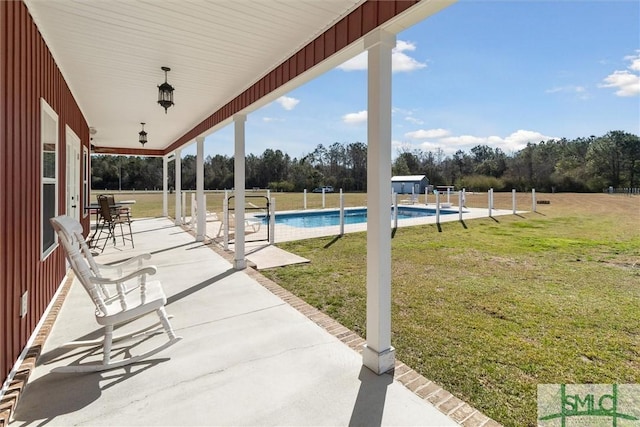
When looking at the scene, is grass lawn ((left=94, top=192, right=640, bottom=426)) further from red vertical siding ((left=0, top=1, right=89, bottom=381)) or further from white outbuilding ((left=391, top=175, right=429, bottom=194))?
white outbuilding ((left=391, top=175, right=429, bottom=194))

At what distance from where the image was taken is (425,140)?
42.5 meters

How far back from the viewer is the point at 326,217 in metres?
14.5

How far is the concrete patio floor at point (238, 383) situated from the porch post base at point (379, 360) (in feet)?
0.18

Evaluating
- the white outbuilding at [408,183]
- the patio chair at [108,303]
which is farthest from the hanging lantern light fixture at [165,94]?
the white outbuilding at [408,183]

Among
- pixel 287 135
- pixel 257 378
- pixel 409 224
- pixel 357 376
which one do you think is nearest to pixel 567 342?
pixel 357 376

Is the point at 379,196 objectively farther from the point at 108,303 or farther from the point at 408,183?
the point at 408,183

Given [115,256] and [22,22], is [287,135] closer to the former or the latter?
[115,256]

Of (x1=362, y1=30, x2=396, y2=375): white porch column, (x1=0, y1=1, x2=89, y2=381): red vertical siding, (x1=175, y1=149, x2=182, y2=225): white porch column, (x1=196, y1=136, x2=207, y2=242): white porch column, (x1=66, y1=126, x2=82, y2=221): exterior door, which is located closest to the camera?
(x1=0, y1=1, x2=89, y2=381): red vertical siding

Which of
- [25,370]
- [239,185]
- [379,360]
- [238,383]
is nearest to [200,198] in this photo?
[239,185]

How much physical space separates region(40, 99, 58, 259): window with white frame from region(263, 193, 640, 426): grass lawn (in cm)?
273

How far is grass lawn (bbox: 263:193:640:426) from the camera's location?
244 centimetres

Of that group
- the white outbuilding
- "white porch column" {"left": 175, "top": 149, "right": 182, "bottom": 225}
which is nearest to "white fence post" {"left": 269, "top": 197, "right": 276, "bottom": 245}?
"white porch column" {"left": 175, "top": 149, "right": 182, "bottom": 225}

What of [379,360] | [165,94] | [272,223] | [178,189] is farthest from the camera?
[178,189]

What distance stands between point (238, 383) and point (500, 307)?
299 centimetres
